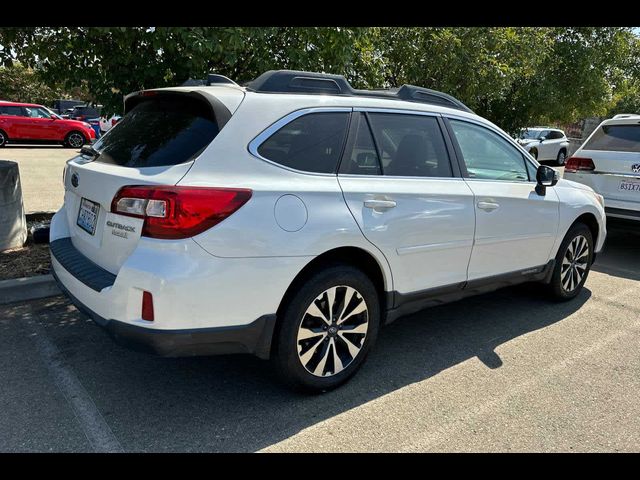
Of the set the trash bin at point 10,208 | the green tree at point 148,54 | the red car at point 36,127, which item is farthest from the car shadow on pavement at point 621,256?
the red car at point 36,127

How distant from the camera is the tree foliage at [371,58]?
4812mm

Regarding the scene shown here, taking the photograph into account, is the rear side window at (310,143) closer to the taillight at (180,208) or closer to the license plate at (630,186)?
the taillight at (180,208)

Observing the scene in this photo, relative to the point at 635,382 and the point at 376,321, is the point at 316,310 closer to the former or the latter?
the point at 376,321

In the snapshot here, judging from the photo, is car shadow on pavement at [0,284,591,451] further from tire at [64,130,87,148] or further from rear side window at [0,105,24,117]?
tire at [64,130,87,148]

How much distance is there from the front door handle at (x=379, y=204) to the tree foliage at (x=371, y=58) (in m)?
2.23

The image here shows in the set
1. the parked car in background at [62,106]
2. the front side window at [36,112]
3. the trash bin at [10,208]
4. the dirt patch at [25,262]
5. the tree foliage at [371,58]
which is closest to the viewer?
the dirt patch at [25,262]

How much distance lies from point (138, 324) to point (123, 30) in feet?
9.01

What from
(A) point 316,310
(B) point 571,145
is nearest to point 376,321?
(A) point 316,310

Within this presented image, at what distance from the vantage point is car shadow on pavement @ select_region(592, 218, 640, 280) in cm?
608

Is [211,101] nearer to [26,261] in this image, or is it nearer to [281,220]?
[281,220]

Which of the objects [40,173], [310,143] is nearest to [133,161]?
[310,143]

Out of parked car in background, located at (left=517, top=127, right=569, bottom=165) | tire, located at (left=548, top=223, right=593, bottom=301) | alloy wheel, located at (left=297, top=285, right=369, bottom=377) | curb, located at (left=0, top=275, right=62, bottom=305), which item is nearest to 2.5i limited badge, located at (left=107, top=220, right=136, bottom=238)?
alloy wheel, located at (left=297, top=285, right=369, bottom=377)

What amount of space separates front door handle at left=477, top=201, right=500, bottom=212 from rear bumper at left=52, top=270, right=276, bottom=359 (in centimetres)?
182

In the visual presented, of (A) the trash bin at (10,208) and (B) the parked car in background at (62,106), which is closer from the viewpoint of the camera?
(A) the trash bin at (10,208)
